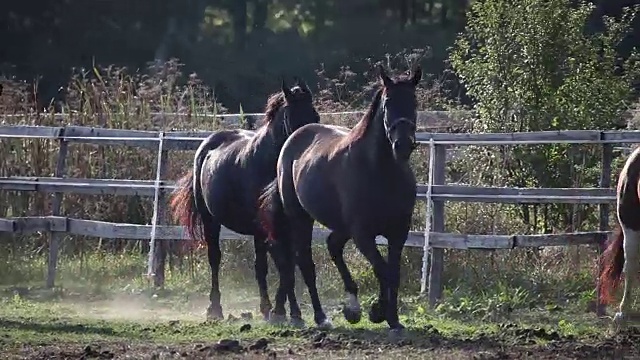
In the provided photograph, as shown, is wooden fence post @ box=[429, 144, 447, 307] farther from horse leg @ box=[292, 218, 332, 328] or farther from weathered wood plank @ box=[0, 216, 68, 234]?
weathered wood plank @ box=[0, 216, 68, 234]

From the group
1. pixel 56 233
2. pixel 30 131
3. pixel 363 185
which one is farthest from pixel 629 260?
pixel 30 131

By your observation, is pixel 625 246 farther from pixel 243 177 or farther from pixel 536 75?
pixel 536 75

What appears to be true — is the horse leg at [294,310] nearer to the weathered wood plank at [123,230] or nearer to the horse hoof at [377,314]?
the horse hoof at [377,314]

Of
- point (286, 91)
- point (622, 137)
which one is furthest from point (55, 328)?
point (622, 137)

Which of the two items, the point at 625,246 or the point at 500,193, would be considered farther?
the point at 500,193

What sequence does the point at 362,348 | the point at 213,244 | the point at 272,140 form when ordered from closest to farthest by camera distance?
the point at 362,348 < the point at 272,140 < the point at 213,244

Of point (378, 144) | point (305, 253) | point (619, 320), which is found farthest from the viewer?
point (305, 253)

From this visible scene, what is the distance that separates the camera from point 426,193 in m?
12.0

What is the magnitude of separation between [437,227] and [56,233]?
436 centimetres

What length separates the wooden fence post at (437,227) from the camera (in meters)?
11.8

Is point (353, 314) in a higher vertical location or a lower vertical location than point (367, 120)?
lower

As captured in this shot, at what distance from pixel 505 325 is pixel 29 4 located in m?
20.2

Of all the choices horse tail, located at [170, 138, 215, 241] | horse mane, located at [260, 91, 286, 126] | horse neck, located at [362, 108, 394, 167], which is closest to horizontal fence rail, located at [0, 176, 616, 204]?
horse tail, located at [170, 138, 215, 241]

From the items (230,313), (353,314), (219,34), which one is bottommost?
(230,313)
